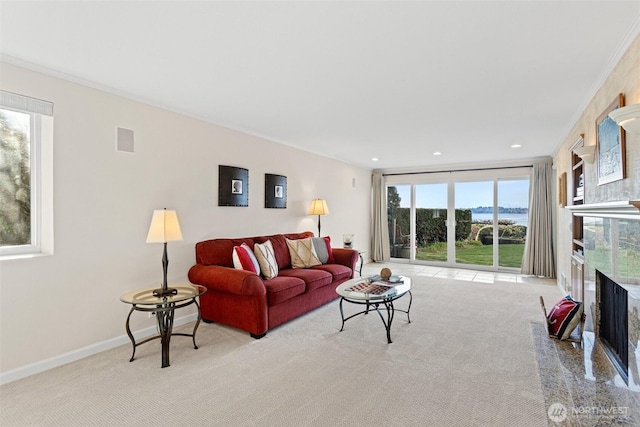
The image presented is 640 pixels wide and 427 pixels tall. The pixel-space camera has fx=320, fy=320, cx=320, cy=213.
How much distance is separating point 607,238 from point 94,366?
4046mm

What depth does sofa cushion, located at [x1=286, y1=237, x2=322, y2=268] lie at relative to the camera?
4.41m

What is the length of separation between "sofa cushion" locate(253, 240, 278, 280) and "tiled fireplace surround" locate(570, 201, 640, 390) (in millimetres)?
2952

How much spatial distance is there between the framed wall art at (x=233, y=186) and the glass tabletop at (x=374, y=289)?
5.87ft

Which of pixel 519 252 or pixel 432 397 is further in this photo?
pixel 519 252

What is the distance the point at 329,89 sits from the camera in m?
2.92

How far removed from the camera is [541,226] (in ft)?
19.7

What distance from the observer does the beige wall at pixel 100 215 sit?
247cm

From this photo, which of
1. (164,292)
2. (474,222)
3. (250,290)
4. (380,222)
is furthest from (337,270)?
(474,222)

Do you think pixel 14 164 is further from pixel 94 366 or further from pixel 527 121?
pixel 527 121

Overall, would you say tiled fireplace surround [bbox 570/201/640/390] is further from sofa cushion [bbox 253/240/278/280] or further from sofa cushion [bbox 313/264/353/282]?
sofa cushion [bbox 253/240/278/280]

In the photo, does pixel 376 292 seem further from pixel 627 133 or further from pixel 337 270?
pixel 627 133

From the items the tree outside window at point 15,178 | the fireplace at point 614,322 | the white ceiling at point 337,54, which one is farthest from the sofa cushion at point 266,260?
the fireplace at point 614,322

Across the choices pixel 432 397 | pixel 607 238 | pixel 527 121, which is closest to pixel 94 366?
pixel 432 397

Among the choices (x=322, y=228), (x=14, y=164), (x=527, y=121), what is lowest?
(x=322, y=228)
